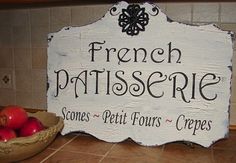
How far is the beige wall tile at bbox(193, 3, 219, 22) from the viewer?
85 centimetres

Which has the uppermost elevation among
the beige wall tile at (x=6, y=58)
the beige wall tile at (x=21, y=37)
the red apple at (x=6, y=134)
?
the beige wall tile at (x=21, y=37)

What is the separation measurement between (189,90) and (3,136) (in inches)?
20.7

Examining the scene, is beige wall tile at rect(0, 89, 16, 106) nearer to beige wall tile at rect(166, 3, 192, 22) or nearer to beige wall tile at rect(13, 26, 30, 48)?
beige wall tile at rect(13, 26, 30, 48)

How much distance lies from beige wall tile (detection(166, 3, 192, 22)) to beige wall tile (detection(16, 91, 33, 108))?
627 millimetres

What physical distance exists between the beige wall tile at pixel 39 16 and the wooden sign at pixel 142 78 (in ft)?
0.49

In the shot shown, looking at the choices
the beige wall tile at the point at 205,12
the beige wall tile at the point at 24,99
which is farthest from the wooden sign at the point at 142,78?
the beige wall tile at the point at 24,99

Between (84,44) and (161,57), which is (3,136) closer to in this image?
(84,44)

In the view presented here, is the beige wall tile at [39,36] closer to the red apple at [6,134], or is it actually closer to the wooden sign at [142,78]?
the wooden sign at [142,78]

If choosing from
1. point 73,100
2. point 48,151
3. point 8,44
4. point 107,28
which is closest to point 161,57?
point 107,28

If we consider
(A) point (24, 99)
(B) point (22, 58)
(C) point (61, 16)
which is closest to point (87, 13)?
(C) point (61, 16)

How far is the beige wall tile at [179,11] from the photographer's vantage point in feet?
2.85

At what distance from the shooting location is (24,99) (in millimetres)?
1062

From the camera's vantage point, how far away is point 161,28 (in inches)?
31.3

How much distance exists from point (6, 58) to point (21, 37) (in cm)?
11
